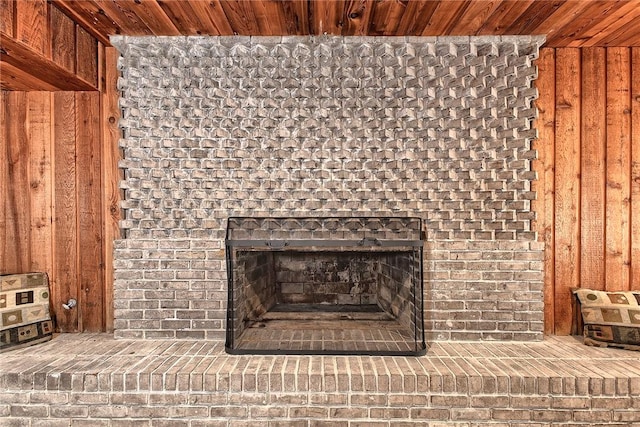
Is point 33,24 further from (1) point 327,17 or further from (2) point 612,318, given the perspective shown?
(2) point 612,318

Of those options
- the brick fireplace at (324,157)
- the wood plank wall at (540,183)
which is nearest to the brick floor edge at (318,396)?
the brick fireplace at (324,157)

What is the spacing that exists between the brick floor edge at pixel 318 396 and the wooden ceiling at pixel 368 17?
185 centimetres

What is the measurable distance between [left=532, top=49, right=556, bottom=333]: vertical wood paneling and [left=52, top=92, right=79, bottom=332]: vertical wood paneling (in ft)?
9.60

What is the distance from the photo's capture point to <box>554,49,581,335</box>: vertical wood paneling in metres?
2.17

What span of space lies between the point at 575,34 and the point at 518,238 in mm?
1241

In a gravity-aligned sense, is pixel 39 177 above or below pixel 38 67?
below

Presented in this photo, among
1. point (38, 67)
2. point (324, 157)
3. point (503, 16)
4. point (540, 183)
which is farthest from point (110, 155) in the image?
point (540, 183)

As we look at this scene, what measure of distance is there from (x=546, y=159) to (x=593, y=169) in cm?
31

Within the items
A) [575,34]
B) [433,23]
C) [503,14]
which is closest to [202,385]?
[433,23]

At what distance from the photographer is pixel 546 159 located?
2160 mm

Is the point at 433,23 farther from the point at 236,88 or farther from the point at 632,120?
the point at 632,120

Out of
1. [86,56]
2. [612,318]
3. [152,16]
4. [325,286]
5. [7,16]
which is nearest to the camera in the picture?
[7,16]

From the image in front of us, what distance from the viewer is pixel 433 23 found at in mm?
1926

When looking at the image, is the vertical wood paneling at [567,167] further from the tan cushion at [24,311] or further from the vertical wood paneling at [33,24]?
the tan cushion at [24,311]
